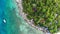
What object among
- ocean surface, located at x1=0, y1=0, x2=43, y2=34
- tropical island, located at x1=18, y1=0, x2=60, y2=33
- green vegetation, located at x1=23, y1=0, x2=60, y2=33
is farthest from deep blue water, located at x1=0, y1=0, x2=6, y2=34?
green vegetation, located at x1=23, y1=0, x2=60, y2=33

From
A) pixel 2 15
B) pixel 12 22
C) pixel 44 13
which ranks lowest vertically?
pixel 44 13

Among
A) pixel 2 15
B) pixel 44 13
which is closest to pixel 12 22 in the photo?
pixel 2 15

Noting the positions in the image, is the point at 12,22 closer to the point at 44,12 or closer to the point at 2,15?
the point at 2,15

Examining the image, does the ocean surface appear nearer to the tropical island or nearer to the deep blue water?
the deep blue water

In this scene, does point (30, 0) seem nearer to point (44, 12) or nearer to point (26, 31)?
point (44, 12)

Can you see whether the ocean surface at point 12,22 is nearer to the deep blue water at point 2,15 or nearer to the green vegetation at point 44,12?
the deep blue water at point 2,15

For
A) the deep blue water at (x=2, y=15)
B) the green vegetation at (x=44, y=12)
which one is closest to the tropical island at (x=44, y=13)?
the green vegetation at (x=44, y=12)
